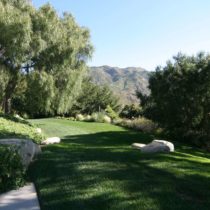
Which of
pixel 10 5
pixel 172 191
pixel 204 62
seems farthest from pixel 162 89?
pixel 172 191

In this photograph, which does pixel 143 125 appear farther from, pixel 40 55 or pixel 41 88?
pixel 40 55

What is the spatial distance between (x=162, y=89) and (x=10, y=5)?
9.10 meters

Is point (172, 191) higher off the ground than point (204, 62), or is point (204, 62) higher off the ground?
point (204, 62)

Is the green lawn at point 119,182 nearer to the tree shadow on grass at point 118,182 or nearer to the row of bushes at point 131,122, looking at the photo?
the tree shadow on grass at point 118,182

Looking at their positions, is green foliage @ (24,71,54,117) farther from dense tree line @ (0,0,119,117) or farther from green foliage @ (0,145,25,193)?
green foliage @ (0,145,25,193)

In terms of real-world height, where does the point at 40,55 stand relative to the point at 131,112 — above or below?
above

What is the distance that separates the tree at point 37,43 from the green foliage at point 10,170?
35.9 ft

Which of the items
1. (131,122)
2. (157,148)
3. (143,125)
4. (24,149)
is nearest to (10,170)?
(24,149)

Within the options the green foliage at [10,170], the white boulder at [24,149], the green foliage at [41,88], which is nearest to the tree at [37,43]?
the green foliage at [41,88]

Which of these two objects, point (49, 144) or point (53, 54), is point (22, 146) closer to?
point (49, 144)

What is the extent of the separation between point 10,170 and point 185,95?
11655 millimetres

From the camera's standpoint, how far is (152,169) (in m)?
8.82

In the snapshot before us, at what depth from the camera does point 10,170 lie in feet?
25.9

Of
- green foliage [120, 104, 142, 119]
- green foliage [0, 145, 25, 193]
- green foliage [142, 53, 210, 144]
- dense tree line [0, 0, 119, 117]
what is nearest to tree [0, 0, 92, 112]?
dense tree line [0, 0, 119, 117]
